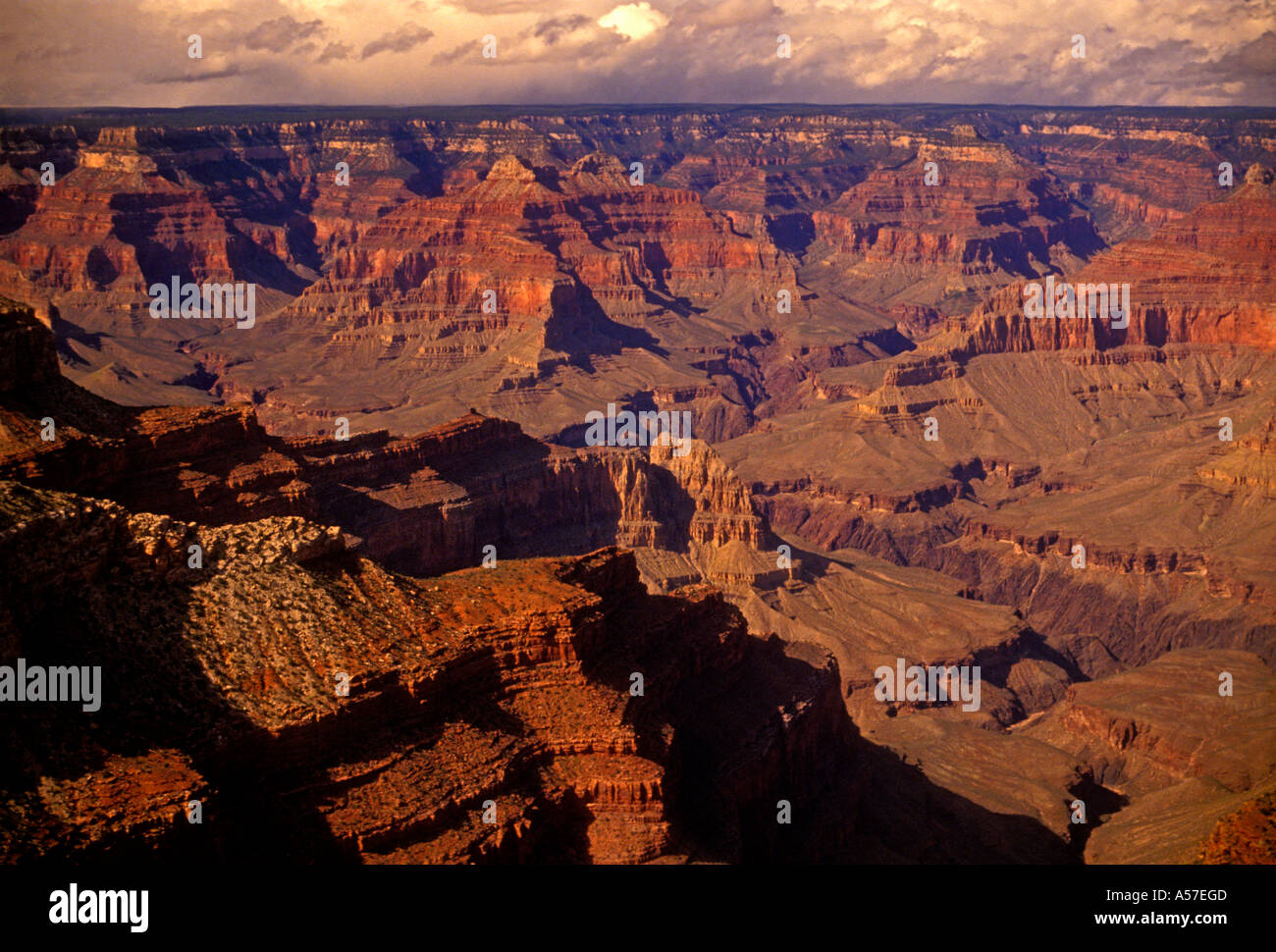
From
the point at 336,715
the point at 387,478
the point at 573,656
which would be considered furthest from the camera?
the point at 387,478

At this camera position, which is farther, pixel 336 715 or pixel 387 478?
pixel 387 478

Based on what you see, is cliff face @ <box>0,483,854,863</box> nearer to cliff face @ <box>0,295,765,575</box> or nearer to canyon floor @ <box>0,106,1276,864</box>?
canyon floor @ <box>0,106,1276,864</box>

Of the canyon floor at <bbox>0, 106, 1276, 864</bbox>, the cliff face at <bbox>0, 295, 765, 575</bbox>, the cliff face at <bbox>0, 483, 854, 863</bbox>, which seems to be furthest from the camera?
the cliff face at <bbox>0, 295, 765, 575</bbox>

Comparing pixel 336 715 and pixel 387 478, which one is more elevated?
pixel 387 478

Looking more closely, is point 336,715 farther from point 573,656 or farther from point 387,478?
point 387,478

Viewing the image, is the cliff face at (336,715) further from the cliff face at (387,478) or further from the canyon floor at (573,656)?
the cliff face at (387,478)

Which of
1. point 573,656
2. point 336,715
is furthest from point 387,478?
point 336,715

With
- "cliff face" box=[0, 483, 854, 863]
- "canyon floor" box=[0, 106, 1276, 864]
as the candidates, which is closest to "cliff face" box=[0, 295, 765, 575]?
"canyon floor" box=[0, 106, 1276, 864]
